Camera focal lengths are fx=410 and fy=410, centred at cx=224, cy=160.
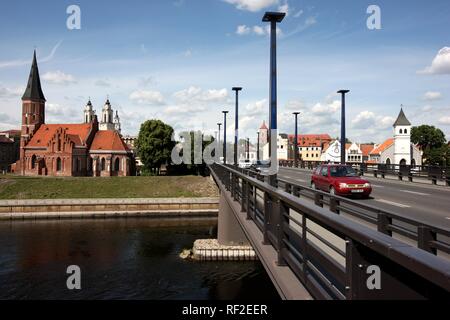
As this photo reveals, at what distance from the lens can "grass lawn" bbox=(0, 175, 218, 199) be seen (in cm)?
5266

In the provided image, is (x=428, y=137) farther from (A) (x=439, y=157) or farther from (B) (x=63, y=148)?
(B) (x=63, y=148)

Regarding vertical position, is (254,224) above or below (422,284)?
below

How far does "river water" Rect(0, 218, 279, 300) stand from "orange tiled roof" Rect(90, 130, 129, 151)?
4431 centimetres

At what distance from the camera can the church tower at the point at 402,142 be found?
7919cm

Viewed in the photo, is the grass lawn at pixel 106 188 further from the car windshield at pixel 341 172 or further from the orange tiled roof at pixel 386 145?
the orange tiled roof at pixel 386 145

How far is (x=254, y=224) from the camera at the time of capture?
10.3 metres

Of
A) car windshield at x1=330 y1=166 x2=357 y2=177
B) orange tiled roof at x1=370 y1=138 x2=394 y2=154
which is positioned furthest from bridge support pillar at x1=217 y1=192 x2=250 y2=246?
orange tiled roof at x1=370 y1=138 x2=394 y2=154

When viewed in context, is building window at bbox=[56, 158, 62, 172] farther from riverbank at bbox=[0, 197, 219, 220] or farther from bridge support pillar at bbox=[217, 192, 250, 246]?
bridge support pillar at bbox=[217, 192, 250, 246]

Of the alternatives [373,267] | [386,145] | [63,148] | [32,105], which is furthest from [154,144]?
[373,267]

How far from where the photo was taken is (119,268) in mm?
24641

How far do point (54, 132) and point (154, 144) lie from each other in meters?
23.5
